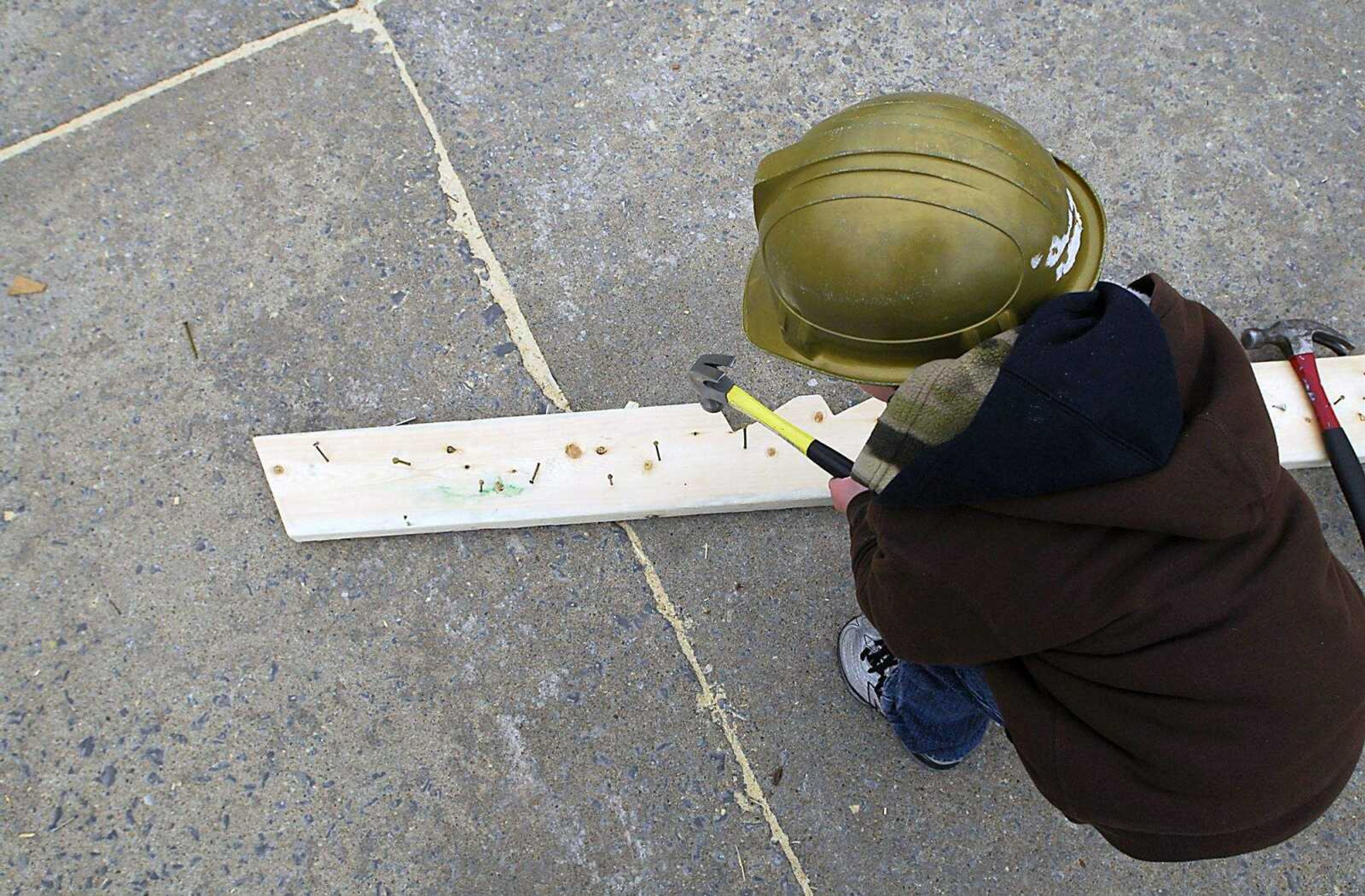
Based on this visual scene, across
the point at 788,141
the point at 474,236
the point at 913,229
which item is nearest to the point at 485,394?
the point at 474,236

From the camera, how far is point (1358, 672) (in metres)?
1.43

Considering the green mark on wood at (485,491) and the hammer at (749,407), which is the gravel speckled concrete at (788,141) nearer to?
the green mark on wood at (485,491)

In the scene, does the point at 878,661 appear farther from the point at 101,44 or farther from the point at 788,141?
the point at 101,44

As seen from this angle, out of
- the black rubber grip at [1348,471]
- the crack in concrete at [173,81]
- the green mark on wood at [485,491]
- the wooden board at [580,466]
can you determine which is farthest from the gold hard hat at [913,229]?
the crack in concrete at [173,81]

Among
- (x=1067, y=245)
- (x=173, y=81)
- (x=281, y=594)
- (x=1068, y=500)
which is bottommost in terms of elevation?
(x=281, y=594)

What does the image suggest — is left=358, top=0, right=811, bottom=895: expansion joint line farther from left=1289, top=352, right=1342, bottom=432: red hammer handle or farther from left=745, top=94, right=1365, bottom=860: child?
left=1289, top=352, right=1342, bottom=432: red hammer handle

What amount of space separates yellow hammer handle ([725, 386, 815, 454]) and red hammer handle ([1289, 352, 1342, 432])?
4.79 feet

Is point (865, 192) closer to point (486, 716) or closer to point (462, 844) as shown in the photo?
point (486, 716)

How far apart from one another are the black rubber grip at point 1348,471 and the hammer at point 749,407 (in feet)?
4.46

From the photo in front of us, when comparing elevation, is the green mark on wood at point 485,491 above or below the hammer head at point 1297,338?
below

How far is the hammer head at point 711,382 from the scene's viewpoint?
180 centimetres

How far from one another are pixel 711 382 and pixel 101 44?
2.48 metres

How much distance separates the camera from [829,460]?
65.1 inches

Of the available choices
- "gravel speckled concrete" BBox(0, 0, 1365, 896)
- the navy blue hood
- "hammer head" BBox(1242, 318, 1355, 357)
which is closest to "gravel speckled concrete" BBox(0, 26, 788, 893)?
"gravel speckled concrete" BBox(0, 0, 1365, 896)
